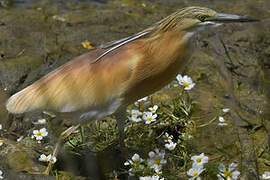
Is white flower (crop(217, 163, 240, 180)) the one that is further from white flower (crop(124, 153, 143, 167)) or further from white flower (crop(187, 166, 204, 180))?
white flower (crop(124, 153, 143, 167))

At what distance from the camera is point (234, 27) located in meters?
4.89

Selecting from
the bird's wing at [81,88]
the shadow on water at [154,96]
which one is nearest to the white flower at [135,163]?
the shadow on water at [154,96]

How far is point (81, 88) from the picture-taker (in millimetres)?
2805

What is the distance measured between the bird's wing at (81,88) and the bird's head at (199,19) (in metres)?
0.38

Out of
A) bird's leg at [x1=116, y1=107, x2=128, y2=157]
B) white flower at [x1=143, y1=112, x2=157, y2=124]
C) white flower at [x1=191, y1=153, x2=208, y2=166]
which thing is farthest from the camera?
white flower at [x1=143, y1=112, x2=157, y2=124]

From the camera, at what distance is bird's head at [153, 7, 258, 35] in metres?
2.54

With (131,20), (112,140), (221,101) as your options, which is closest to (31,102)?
(112,140)

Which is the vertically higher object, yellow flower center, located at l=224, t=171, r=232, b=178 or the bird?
the bird

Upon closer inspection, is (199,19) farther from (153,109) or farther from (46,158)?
(46,158)

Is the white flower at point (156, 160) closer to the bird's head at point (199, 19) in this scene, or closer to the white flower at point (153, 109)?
the white flower at point (153, 109)

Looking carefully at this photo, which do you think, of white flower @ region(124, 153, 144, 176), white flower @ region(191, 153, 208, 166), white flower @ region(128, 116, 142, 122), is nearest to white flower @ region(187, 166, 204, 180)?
white flower @ region(191, 153, 208, 166)

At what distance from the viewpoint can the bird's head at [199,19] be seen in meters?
2.54

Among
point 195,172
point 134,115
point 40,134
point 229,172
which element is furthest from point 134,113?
point 229,172

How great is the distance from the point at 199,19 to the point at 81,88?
0.87m
